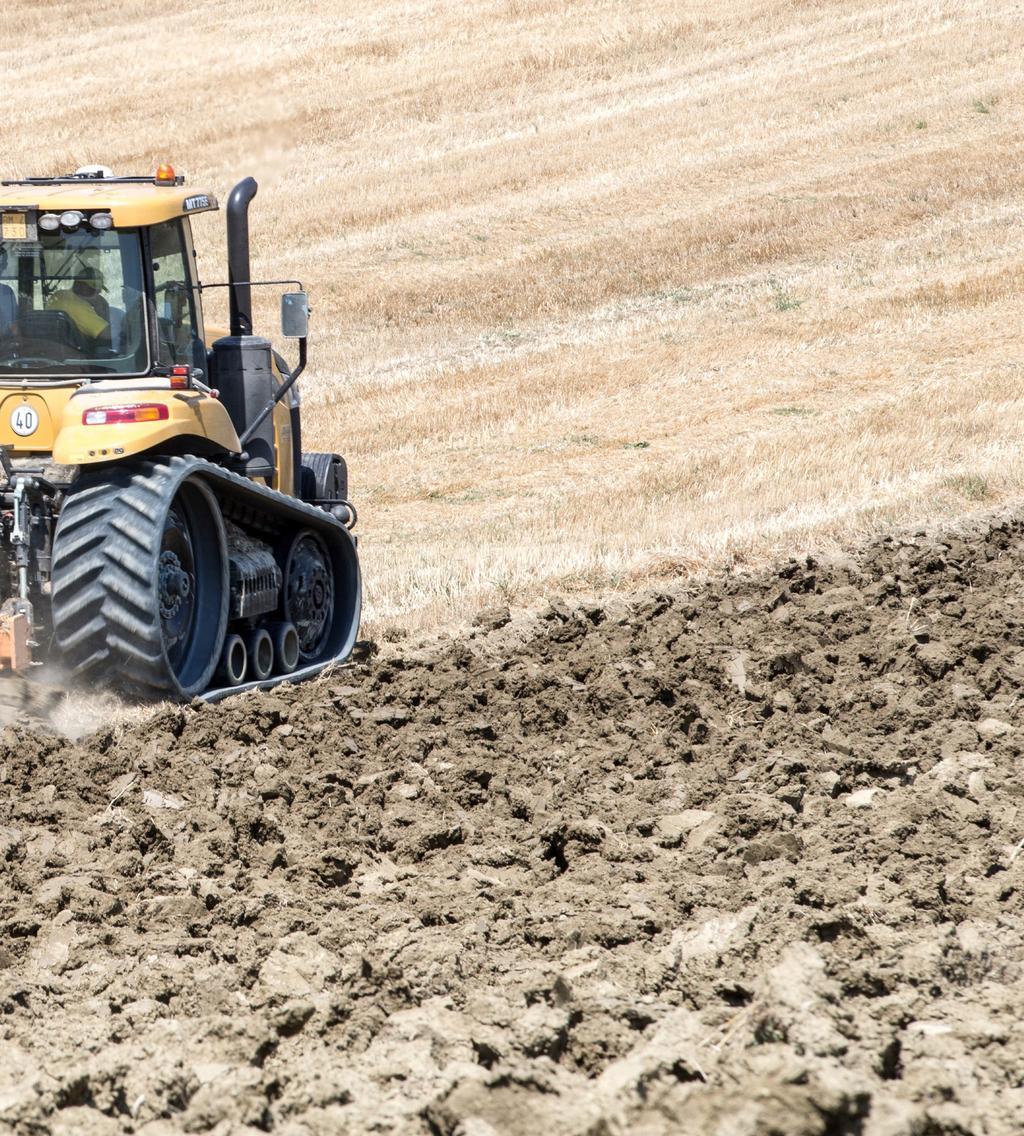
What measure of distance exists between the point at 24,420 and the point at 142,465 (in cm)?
69

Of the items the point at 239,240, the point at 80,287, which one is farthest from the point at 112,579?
the point at 239,240

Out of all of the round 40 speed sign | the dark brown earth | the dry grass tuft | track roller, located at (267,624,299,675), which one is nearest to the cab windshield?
the round 40 speed sign

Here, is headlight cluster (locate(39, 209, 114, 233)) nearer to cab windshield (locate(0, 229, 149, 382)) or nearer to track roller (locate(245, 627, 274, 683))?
cab windshield (locate(0, 229, 149, 382))

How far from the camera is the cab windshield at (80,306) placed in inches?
295

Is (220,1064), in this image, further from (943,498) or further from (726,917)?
(943,498)

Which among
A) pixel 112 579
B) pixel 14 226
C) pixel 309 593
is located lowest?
pixel 309 593

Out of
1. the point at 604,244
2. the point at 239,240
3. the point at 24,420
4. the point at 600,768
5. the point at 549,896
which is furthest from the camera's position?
the point at 604,244

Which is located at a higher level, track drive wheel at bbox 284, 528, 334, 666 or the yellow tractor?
the yellow tractor

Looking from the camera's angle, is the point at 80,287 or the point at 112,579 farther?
the point at 80,287

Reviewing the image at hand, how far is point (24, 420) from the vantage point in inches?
288

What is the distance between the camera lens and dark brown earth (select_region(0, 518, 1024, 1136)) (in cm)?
362

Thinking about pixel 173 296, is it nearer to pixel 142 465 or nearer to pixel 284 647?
pixel 142 465

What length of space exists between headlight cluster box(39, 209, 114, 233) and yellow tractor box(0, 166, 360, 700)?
0.04 ft

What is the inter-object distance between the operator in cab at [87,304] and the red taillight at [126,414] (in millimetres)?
625
